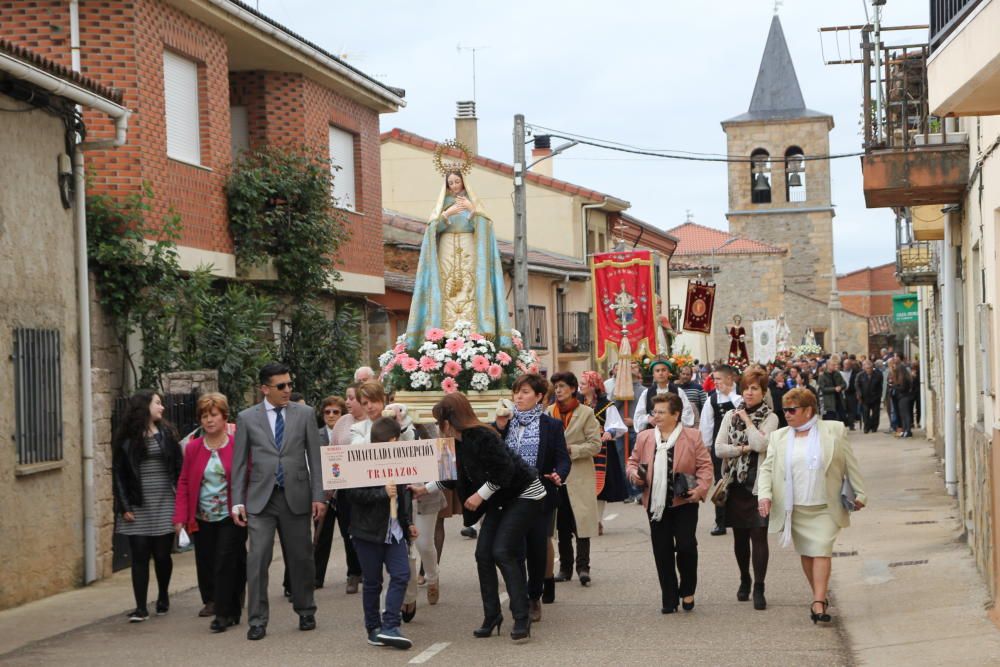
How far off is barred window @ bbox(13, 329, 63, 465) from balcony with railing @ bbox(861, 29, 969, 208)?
739 centimetres

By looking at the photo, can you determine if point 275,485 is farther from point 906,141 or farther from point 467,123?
point 467,123

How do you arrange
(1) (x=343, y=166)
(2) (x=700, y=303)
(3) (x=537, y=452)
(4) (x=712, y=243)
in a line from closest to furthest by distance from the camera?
(3) (x=537, y=452), (1) (x=343, y=166), (2) (x=700, y=303), (4) (x=712, y=243)

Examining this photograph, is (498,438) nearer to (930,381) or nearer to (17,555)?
(17,555)

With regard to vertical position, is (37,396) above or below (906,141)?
below

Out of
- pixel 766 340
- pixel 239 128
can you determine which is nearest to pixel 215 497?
pixel 239 128

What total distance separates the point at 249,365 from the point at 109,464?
3455 mm

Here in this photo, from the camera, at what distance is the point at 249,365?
1684 cm

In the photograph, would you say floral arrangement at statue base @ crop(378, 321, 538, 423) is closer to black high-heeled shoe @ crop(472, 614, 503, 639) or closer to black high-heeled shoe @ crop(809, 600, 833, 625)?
black high-heeled shoe @ crop(472, 614, 503, 639)

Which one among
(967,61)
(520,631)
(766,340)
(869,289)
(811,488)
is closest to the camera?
(967,61)

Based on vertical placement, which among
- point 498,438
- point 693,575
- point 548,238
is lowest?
point 693,575

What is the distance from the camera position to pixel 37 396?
12.2m

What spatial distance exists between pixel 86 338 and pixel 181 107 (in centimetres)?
515

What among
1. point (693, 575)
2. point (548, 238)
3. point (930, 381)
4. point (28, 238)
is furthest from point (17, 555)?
point (548, 238)

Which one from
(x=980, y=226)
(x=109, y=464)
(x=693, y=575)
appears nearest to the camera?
(x=693, y=575)
